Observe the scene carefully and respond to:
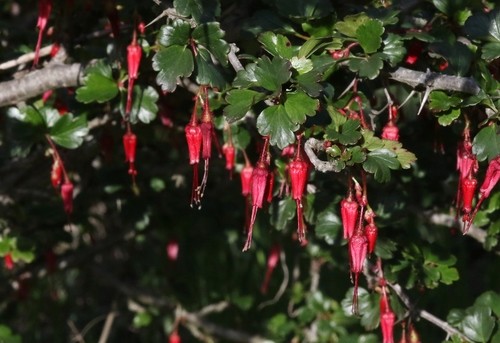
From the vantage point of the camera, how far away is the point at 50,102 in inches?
89.7

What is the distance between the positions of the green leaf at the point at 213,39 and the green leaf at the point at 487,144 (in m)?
0.50

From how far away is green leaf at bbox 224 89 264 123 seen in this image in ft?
5.05

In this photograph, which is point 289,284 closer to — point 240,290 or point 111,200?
point 240,290

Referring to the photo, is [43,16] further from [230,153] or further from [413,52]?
[413,52]

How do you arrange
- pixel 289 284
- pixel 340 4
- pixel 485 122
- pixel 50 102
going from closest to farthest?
pixel 485 122 < pixel 340 4 < pixel 50 102 < pixel 289 284

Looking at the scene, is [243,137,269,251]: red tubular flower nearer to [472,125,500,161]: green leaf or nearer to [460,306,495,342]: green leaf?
[472,125,500,161]: green leaf

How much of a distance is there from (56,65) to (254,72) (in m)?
0.73

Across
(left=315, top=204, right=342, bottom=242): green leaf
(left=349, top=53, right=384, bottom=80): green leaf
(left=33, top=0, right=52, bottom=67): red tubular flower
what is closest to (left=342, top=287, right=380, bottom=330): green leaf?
(left=315, top=204, right=342, bottom=242): green leaf

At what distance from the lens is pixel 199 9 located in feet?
5.59

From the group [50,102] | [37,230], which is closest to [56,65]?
[50,102]

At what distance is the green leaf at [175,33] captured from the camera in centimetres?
170

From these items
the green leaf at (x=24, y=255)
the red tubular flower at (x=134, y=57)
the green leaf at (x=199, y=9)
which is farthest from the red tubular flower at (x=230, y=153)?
the green leaf at (x=24, y=255)

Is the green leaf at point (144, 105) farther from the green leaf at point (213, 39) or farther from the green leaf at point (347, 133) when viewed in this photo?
the green leaf at point (347, 133)

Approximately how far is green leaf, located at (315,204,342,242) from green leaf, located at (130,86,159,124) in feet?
1.52
